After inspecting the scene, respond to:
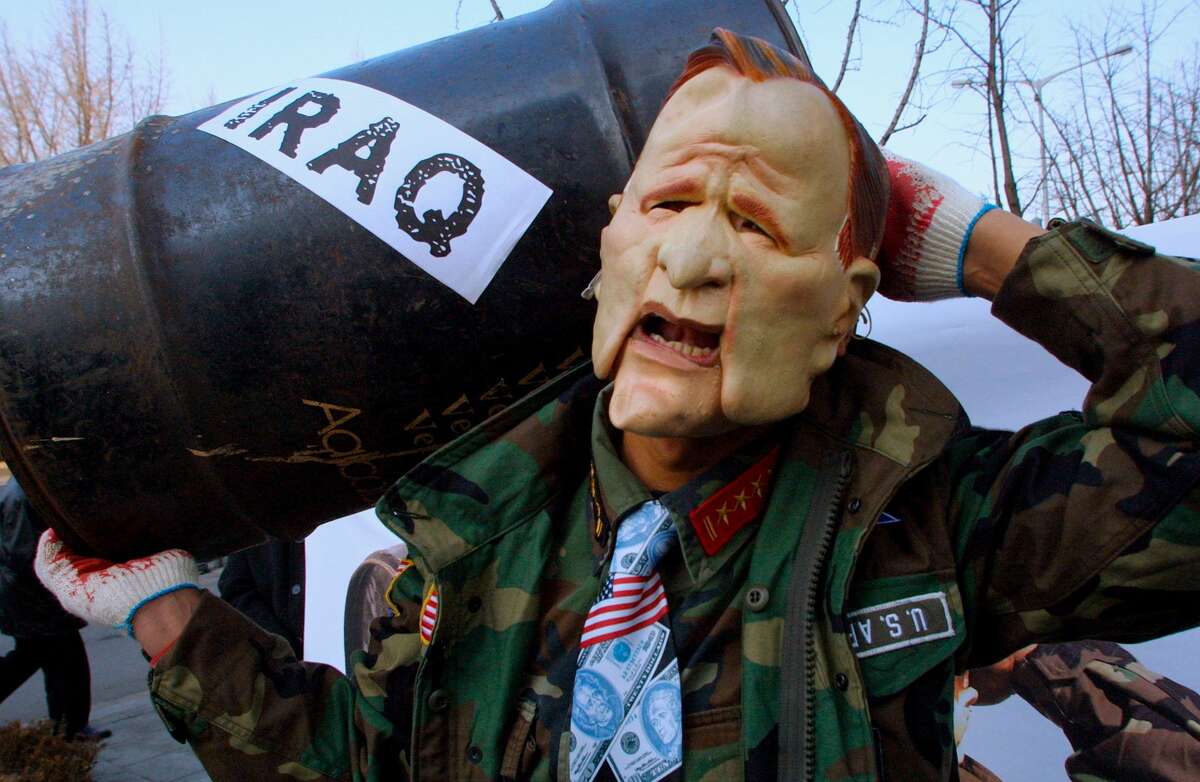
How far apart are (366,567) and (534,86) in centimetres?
221

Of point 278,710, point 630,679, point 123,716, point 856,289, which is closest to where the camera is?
point 630,679

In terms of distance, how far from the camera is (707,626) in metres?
1.39

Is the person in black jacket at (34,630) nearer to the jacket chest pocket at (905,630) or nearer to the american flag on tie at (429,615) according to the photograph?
the american flag on tie at (429,615)

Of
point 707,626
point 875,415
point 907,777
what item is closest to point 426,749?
point 707,626

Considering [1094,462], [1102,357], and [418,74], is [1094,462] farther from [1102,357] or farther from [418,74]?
[418,74]

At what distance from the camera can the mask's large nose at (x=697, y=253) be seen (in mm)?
1319

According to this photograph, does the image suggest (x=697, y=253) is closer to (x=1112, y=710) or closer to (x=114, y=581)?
(x=114, y=581)

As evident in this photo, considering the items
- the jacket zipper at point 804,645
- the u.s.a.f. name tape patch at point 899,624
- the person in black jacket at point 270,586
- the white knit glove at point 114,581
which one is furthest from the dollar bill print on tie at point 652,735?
the person in black jacket at point 270,586

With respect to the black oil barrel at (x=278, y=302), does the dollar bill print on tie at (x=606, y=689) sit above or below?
below

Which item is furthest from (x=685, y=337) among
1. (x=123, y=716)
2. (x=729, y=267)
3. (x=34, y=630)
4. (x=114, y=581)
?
(x=123, y=716)

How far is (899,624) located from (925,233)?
660 millimetres

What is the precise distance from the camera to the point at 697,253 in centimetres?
132

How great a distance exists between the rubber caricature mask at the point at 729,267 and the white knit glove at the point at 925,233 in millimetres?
142

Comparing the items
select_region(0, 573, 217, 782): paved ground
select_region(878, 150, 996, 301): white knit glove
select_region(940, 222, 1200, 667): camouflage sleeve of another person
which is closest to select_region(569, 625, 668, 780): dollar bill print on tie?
select_region(940, 222, 1200, 667): camouflage sleeve of another person
